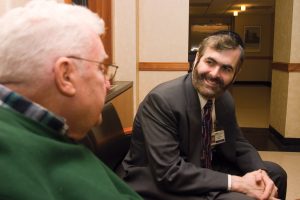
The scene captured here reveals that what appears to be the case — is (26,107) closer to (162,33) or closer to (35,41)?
(35,41)

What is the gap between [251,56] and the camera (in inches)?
540

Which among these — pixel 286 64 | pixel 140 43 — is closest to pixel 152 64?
pixel 140 43

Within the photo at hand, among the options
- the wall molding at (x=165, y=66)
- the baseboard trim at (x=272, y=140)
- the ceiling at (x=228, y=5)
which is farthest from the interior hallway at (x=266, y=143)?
the ceiling at (x=228, y=5)

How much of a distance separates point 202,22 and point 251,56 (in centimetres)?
230

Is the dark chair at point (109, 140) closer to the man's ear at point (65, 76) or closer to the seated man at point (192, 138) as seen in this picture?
the seated man at point (192, 138)

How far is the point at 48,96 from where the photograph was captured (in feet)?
2.86

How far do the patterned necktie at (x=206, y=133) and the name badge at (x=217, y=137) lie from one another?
0.17 feet

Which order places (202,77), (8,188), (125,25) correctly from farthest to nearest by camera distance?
(125,25)
(202,77)
(8,188)

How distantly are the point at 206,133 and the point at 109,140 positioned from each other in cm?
51

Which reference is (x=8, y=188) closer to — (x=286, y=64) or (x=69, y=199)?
(x=69, y=199)

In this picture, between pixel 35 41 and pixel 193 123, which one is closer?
pixel 35 41

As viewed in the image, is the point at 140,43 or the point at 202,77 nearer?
the point at 202,77

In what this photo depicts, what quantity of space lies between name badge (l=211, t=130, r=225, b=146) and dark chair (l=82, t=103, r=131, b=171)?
1.73ft

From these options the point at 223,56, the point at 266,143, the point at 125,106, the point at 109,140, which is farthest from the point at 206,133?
the point at 266,143
